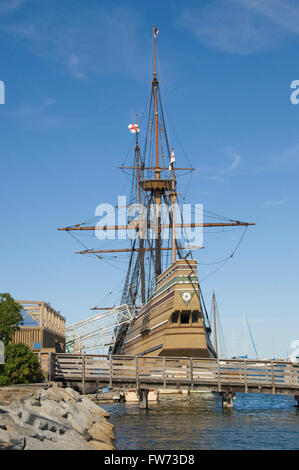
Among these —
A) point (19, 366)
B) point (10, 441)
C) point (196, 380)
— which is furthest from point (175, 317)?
point (10, 441)

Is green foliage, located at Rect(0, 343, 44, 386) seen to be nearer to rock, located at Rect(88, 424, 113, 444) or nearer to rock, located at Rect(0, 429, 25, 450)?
rock, located at Rect(88, 424, 113, 444)

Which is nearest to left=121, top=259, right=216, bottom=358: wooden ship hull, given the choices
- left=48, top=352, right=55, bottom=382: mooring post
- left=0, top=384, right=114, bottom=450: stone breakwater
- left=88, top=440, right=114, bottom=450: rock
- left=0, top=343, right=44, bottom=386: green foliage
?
left=48, top=352, right=55, bottom=382: mooring post

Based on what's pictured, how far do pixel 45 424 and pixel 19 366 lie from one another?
1429cm

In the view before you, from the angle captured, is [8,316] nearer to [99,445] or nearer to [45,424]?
[99,445]

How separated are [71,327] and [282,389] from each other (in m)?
44.1

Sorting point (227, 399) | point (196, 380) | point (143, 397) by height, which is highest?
point (196, 380)

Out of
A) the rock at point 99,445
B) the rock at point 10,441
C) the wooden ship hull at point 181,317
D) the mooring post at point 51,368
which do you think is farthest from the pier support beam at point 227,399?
the rock at point 10,441

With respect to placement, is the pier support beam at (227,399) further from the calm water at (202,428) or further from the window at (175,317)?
the window at (175,317)

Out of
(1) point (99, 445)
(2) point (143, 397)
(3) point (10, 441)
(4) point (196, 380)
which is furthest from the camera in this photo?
(2) point (143, 397)

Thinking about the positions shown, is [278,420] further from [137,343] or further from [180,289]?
[137,343]

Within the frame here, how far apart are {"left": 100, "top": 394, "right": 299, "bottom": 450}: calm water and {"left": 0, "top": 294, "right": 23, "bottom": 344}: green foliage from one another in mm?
8081

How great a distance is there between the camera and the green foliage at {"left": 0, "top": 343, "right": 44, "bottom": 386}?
28078 millimetres

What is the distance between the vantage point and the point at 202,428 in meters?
23.1
